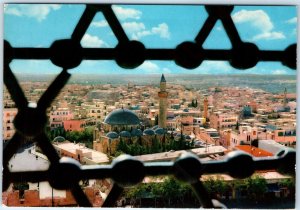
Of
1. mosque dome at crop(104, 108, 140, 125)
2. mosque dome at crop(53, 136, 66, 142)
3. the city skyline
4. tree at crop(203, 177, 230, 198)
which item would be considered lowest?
tree at crop(203, 177, 230, 198)

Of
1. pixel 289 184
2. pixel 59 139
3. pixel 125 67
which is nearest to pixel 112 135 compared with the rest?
pixel 59 139

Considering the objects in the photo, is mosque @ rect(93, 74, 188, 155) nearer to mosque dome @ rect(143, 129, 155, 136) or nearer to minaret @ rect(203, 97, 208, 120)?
mosque dome @ rect(143, 129, 155, 136)

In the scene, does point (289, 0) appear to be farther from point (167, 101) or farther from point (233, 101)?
point (167, 101)

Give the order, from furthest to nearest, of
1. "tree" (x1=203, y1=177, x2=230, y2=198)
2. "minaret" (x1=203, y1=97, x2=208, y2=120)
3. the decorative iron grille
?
"minaret" (x1=203, y1=97, x2=208, y2=120) → "tree" (x1=203, y1=177, x2=230, y2=198) → the decorative iron grille

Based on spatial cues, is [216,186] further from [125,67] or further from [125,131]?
[125,67]

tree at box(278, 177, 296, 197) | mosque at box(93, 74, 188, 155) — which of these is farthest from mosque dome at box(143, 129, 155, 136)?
tree at box(278, 177, 296, 197)

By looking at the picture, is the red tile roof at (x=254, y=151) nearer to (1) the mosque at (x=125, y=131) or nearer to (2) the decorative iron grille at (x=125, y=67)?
(2) the decorative iron grille at (x=125, y=67)
